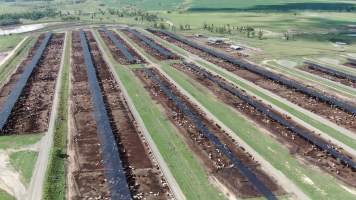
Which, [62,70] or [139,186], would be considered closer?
[139,186]

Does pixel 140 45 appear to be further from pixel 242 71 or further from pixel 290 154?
pixel 290 154

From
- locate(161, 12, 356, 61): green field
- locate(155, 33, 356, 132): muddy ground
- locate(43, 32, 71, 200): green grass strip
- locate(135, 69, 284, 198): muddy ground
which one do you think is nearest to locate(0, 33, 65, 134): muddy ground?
locate(43, 32, 71, 200): green grass strip

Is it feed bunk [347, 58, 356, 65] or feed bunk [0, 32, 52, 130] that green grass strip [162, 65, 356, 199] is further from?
feed bunk [347, 58, 356, 65]

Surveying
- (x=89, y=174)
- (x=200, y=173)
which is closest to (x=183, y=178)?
(x=200, y=173)

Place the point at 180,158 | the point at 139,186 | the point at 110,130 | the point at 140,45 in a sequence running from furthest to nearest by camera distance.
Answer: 1. the point at 140,45
2. the point at 110,130
3. the point at 180,158
4. the point at 139,186

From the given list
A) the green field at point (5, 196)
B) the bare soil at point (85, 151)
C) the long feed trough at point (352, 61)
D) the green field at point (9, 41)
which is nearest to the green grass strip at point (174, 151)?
the bare soil at point (85, 151)

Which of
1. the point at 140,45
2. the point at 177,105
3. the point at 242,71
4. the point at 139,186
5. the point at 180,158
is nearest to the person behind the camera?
the point at 139,186

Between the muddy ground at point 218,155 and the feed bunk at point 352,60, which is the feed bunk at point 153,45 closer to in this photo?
the muddy ground at point 218,155
